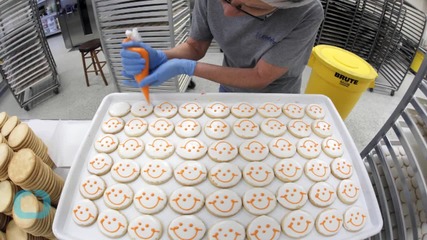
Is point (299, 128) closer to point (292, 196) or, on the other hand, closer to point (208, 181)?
point (292, 196)

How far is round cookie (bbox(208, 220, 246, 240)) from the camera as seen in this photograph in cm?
75

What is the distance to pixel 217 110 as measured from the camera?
3.44 ft

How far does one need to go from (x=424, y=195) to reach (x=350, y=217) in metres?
0.38

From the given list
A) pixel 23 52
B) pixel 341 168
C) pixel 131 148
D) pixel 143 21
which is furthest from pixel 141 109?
pixel 23 52

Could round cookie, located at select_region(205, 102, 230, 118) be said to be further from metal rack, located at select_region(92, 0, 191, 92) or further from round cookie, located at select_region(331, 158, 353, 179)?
metal rack, located at select_region(92, 0, 191, 92)

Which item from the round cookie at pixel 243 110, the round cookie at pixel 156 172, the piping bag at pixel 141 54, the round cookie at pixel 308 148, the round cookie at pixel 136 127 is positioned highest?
the piping bag at pixel 141 54

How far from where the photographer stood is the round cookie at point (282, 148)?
0.92m

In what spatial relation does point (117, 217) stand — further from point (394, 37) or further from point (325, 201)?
point (394, 37)

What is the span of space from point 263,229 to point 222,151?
0.91 ft

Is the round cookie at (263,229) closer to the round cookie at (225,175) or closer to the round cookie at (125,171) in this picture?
the round cookie at (225,175)

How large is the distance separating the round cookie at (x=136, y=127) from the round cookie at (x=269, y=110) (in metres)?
0.44

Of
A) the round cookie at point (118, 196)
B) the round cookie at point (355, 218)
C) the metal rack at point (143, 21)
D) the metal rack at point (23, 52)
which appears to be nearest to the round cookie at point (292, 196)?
the round cookie at point (355, 218)

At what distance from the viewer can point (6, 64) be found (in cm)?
260

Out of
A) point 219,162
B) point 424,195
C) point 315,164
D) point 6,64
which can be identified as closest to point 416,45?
point 424,195
